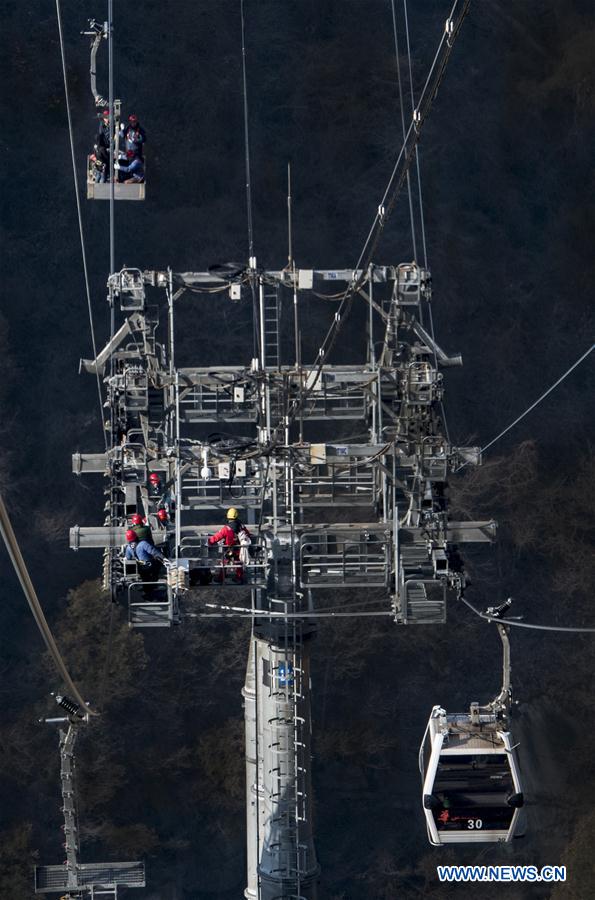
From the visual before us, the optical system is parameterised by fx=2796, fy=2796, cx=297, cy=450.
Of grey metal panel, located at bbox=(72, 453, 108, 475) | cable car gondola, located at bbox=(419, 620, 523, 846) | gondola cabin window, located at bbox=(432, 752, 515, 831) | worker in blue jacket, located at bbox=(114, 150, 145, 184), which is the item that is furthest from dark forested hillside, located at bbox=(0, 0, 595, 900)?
cable car gondola, located at bbox=(419, 620, 523, 846)

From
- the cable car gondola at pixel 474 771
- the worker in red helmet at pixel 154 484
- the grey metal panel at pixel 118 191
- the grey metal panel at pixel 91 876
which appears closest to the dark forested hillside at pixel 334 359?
the grey metal panel at pixel 91 876

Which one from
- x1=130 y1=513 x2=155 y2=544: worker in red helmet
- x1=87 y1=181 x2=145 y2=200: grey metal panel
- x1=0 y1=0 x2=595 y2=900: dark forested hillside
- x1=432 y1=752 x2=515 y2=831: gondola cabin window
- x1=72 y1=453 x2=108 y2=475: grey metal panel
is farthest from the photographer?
x1=0 y1=0 x2=595 y2=900: dark forested hillside

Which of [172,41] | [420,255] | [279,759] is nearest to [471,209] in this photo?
[420,255]

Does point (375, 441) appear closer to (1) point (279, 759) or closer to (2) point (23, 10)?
(1) point (279, 759)

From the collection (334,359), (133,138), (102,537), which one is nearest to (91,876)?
(102,537)

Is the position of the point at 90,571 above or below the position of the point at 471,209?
below

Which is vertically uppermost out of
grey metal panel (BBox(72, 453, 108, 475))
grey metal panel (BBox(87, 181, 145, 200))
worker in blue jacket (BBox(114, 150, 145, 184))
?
worker in blue jacket (BBox(114, 150, 145, 184))

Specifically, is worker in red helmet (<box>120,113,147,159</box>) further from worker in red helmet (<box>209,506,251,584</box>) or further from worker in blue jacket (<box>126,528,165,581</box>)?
worker in blue jacket (<box>126,528,165,581</box>)
